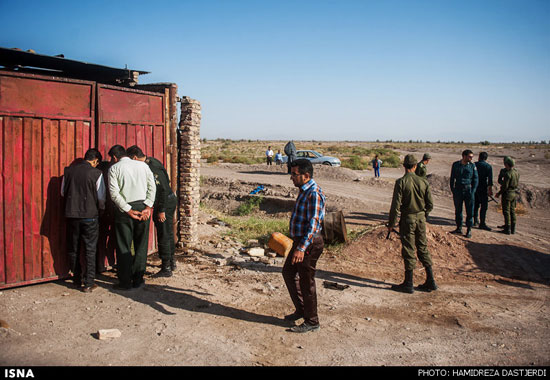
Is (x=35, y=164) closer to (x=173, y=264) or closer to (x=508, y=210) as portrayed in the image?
(x=173, y=264)

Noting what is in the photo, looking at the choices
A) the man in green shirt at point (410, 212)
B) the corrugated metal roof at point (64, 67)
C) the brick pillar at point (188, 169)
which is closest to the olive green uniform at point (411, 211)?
the man in green shirt at point (410, 212)

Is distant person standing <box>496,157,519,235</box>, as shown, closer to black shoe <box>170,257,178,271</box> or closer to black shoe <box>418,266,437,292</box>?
black shoe <box>418,266,437,292</box>

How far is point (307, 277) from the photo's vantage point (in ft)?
15.7

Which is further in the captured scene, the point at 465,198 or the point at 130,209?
the point at 465,198

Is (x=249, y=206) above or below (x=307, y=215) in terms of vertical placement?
below

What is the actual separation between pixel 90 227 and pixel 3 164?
55.2 inches

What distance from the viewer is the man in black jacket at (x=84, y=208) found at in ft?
18.9

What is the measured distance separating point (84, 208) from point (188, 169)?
8.95 feet

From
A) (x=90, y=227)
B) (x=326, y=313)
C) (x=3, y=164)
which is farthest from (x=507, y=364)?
(x=3, y=164)

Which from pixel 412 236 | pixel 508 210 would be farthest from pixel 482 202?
pixel 412 236

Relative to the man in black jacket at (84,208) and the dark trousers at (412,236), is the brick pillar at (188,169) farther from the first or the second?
the dark trousers at (412,236)

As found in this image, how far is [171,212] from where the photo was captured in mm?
6871

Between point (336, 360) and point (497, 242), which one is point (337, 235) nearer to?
point (497, 242)

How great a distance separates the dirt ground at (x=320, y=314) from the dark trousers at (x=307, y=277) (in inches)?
12.5
